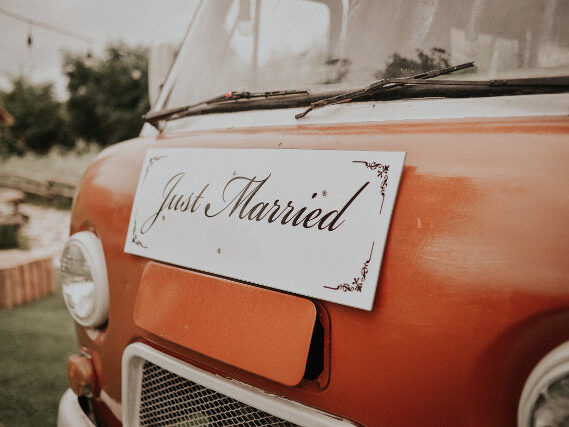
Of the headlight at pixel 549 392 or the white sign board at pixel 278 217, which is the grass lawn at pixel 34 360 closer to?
the white sign board at pixel 278 217

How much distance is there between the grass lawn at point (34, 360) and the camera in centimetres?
259

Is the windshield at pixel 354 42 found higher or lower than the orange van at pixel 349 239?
higher

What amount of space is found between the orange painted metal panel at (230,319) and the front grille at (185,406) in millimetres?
142

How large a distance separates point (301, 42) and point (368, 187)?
2.58 ft

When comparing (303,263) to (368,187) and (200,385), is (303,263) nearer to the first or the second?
(368,187)

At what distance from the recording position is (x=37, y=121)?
33.3 m

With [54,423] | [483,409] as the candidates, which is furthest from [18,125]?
[483,409]

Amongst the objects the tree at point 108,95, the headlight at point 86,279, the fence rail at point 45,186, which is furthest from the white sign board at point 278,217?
the tree at point 108,95

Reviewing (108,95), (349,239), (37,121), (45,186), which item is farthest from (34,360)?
(37,121)

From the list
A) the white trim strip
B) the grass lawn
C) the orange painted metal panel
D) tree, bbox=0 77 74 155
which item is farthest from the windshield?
tree, bbox=0 77 74 155

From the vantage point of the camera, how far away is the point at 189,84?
5.98ft

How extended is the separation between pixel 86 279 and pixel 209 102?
0.70 metres

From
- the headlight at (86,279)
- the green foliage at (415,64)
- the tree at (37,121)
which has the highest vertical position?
the tree at (37,121)

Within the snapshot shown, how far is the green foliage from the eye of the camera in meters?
1.20
